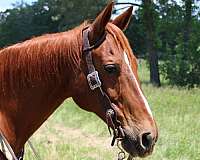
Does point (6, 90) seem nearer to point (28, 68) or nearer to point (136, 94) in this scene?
point (28, 68)

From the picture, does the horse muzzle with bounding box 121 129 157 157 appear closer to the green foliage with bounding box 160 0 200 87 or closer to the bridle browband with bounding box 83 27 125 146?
the bridle browband with bounding box 83 27 125 146

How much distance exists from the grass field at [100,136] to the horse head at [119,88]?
3.79 metres

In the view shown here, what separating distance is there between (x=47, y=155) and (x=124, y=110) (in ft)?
14.5

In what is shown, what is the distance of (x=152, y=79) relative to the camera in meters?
25.1

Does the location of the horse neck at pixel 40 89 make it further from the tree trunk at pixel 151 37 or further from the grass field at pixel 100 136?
the tree trunk at pixel 151 37

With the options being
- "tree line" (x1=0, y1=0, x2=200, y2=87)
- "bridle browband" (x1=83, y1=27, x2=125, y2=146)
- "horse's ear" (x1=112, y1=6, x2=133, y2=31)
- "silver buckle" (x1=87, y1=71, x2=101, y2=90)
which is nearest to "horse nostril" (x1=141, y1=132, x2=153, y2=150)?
"bridle browband" (x1=83, y1=27, x2=125, y2=146)

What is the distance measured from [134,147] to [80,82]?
0.51 meters

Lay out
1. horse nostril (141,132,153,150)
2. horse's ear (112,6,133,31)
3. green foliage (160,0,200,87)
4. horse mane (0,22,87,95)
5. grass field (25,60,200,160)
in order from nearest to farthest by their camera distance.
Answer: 1. horse nostril (141,132,153,150)
2. horse mane (0,22,87,95)
3. horse's ear (112,6,133,31)
4. grass field (25,60,200,160)
5. green foliage (160,0,200,87)

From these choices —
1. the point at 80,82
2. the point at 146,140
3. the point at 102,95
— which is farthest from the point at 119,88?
the point at 146,140

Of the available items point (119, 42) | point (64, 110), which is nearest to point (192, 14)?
point (64, 110)

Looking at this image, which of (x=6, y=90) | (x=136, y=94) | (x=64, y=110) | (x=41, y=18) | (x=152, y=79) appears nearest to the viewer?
(x=136, y=94)

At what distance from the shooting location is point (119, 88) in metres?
2.72

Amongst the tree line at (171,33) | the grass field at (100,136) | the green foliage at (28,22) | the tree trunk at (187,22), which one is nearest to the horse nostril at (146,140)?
the grass field at (100,136)

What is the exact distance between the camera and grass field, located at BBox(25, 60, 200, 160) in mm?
7012
